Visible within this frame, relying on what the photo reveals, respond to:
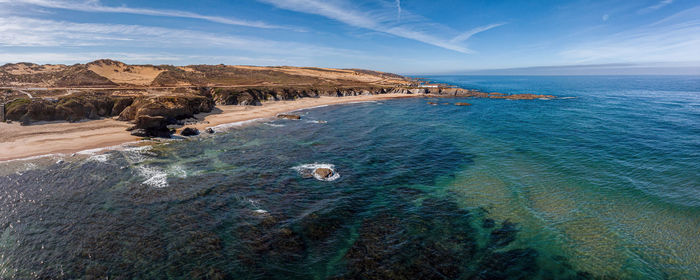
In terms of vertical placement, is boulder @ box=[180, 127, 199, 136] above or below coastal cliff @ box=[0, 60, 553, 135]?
below

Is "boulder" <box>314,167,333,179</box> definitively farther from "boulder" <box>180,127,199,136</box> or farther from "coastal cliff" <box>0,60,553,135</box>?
"coastal cliff" <box>0,60,553,135</box>

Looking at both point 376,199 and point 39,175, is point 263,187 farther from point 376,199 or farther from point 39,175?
point 39,175

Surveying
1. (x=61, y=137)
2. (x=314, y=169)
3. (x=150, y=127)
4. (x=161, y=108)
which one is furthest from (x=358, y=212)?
(x=61, y=137)

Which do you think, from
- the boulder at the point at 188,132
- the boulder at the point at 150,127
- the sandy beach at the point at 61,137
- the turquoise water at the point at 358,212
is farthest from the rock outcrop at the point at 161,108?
the turquoise water at the point at 358,212

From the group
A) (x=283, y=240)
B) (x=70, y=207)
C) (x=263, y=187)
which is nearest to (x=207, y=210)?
(x=263, y=187)

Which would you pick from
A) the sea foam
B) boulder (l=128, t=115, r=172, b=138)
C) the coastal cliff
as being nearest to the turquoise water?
the sea foam

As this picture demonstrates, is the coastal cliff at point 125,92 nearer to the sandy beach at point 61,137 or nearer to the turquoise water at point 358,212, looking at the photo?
the sandy beach at point 61,137
